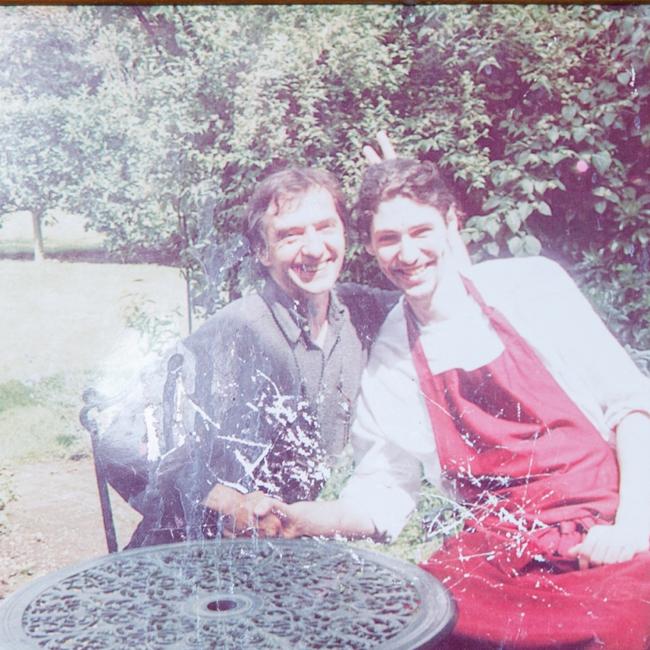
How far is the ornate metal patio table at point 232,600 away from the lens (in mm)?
2932

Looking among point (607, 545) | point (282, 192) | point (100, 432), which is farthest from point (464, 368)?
point (100, 432)

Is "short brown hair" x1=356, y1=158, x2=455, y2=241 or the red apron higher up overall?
"short brown hair" x1=356, y1=158, x2=455, y2=241

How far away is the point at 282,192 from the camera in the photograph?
3402 mm

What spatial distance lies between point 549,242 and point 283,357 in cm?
109

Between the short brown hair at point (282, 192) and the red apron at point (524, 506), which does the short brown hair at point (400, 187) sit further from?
the red apron at point (524, 506)

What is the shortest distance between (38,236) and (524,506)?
203 cm

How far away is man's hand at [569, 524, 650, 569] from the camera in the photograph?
3.32m

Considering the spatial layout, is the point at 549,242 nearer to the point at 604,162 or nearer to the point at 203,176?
the point at 604,162

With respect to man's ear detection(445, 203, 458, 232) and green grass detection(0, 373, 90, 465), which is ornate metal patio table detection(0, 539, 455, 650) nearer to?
green grass detection(0, 373, 90, 465)

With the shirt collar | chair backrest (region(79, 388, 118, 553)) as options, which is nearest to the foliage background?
the shirt collar

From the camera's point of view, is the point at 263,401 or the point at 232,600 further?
the point at 263,401

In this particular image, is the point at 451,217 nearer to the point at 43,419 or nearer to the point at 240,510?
the point at 240,510

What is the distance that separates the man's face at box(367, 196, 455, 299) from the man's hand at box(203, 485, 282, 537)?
96 centimetres

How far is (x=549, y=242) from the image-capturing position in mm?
3479
